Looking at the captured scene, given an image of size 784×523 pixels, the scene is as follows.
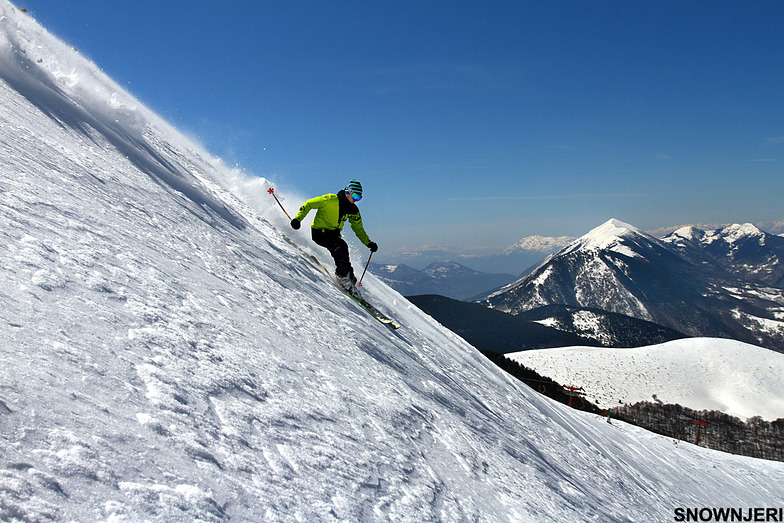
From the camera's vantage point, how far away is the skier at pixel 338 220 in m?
12.4

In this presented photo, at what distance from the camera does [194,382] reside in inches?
156

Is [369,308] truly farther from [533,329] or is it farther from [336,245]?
[533,329]

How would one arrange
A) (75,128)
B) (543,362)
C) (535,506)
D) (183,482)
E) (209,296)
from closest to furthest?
(183,482) → (209,296) → (535,506) → (75,128) → (543,362)

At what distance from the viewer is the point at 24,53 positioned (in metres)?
11.2

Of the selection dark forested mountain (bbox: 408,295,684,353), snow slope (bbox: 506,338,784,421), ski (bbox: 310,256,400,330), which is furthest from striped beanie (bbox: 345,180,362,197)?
dark forested mountain (bbox: 408,295,684,353)

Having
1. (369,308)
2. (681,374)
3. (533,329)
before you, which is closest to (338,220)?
(369,308)

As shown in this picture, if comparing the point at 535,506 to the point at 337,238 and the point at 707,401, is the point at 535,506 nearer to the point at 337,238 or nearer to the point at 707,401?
the point at 337,238

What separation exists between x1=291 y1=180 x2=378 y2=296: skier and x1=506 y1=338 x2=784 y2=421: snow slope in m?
79.2

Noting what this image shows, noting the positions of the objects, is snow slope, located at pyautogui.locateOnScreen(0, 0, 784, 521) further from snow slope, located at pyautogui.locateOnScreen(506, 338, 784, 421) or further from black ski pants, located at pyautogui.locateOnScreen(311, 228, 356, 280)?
snow slope, located at pyautogui.locateOnScreen(506, 338, 784, 421)

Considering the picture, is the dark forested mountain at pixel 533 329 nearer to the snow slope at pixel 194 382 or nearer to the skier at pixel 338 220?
the skier at pixel 338 220

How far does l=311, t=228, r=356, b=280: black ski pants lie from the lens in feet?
41.4

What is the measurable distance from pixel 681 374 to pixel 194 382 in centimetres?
11134

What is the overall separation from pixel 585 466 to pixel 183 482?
38.5 ft

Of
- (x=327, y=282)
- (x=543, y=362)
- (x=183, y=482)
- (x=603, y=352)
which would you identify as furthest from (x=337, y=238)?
(x=603, y=352)
